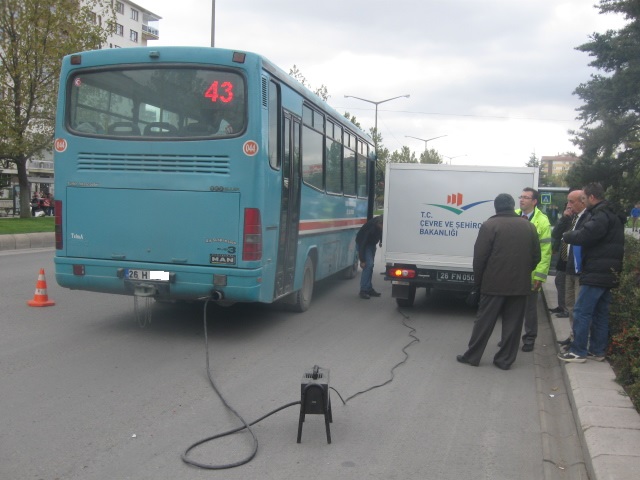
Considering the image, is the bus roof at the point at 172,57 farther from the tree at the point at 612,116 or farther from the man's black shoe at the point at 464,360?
the tree at the point at 612,116

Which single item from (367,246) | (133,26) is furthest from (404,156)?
(367,246)

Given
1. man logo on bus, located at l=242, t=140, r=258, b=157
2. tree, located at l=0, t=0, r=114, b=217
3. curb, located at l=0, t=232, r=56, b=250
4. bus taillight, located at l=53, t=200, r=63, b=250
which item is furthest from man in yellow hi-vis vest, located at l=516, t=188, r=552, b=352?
tree, located at l=0, t=0, r=114, b=217

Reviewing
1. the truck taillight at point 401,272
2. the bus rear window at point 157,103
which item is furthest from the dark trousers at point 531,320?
the bus rear window at point 157,103

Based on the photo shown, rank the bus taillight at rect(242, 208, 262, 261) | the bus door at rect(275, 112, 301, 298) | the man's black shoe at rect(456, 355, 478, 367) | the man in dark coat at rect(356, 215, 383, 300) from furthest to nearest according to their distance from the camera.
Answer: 1. the man in dark coat at rect(356, 215, 383, 300)
2. the bus door at rect(275, 112, 301, 298)
3. the bus taillight at rect(242, 208, 262, 261)
4. the man's black shoe at rect(456, 355, 478, 367)

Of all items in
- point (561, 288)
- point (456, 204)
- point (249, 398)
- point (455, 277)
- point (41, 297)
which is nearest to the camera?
point (249, 398)

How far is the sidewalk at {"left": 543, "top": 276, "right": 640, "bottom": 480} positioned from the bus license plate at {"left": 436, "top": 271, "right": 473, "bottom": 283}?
336 cm

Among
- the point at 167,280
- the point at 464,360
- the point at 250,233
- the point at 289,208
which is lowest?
the point at 464,360

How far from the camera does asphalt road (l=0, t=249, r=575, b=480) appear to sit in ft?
15.0

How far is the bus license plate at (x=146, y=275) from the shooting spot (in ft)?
25.9

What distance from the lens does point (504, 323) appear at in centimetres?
751

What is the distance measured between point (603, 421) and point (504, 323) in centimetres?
236

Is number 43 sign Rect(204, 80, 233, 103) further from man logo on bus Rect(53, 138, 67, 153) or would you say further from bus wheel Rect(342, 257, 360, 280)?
bus wheel Rect(342, 257, 360, 280)

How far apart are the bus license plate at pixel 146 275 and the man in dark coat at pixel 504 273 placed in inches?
138

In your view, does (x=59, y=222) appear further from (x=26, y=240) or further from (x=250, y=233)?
(x=26, y=240)
